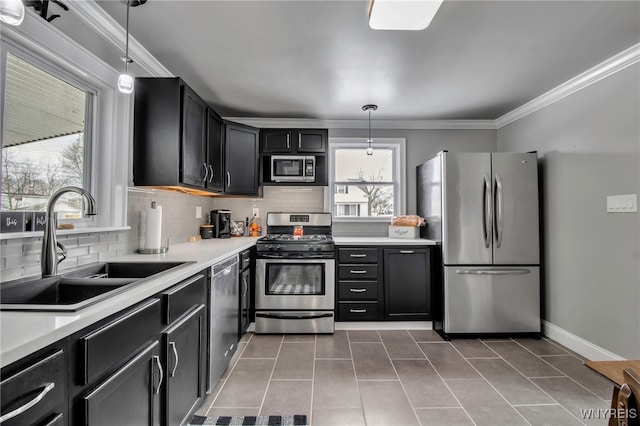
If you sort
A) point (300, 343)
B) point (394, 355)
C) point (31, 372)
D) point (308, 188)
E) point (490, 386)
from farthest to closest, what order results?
point (308, 188)
point (300, 343)
point (394, 355)
point (490, 386)
point (31, 372)

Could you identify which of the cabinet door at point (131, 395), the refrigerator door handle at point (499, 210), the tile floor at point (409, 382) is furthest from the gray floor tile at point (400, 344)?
the cabinet door at point (131, 395)

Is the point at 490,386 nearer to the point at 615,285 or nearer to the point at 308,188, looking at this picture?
the point at 615,285

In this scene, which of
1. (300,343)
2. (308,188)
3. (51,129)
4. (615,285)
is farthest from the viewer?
(308,188)

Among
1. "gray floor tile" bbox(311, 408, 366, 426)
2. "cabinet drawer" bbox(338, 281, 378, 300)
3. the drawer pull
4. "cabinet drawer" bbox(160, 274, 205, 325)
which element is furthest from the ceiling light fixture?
"cabinet drawer" bbox(338, 281, 378, 300)

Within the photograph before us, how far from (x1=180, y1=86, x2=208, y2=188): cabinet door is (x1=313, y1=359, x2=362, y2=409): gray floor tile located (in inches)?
68.9

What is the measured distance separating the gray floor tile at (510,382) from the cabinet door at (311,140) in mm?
2633

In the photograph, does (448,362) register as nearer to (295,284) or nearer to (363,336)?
(363,336)

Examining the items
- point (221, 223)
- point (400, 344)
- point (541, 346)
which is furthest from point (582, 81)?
point (221, 223)

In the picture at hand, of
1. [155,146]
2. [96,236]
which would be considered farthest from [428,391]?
[155,146]

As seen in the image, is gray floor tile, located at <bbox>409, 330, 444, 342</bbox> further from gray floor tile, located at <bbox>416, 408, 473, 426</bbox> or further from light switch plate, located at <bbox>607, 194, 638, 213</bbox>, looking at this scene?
light switch plate, located at <bbox>607, 194, 638, 213</bbox>

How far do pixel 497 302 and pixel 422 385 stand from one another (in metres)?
1.39

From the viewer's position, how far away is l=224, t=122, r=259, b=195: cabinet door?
349 cm

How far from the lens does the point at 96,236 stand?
1938 mm

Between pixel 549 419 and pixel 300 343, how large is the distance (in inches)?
75.7
